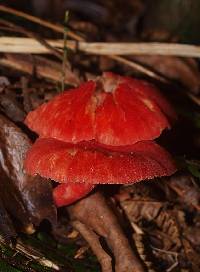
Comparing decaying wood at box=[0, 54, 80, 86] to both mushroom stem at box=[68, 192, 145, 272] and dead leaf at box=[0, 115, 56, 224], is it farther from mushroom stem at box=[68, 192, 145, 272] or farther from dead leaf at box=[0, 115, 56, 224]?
mushroom stem at box=[68, 192, 145, 272]

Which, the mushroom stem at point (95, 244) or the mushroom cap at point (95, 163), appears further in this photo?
the mushroom stem at point (95, 244)

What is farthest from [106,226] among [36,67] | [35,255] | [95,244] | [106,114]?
[36,67]

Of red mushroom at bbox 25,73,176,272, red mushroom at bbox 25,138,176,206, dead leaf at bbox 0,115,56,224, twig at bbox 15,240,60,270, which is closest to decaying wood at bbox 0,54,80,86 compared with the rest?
red mushroom at bbox 25,73,176,272

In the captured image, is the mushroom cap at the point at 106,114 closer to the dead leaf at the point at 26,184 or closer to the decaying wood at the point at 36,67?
the dead leaf at the point at 26,184

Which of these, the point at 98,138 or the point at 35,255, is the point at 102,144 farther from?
the point at 35,255

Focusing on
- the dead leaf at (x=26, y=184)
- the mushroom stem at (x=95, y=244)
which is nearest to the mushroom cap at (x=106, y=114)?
the dead leaf at (x=26, y=184)

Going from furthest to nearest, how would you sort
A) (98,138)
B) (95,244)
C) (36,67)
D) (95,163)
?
(36,67) → (95,244) → (98,138) → (95,163)
